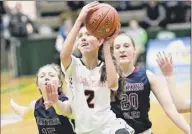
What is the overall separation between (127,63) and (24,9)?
10530 millimetres

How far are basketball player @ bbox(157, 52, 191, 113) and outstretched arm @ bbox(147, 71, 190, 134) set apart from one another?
58 mm

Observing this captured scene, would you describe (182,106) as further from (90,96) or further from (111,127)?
(90,96)

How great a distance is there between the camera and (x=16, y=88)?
389 inches

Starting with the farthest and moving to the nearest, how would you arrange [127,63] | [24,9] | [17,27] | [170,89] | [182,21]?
[24,9] → [182,21] → [17,27] → [127,63] → [170,89]

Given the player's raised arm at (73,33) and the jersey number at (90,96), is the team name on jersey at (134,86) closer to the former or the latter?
the jersey number at (90,96)

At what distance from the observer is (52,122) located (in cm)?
392

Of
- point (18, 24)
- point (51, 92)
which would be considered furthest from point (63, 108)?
point (18, 24)

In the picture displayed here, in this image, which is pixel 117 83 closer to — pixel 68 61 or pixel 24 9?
pixel 68 61

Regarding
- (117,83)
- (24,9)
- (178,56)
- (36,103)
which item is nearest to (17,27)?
(24,9)

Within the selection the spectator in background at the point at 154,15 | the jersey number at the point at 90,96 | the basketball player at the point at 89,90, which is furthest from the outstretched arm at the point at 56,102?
the spectator in background at the point at 154,15

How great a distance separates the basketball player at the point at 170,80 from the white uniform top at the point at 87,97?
0.43 m

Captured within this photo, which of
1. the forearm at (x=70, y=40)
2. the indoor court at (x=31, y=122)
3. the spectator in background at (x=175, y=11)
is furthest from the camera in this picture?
the spectator in background at (x=175, y=11)

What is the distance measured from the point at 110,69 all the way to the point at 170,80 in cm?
57

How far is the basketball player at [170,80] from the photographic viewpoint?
348cm
